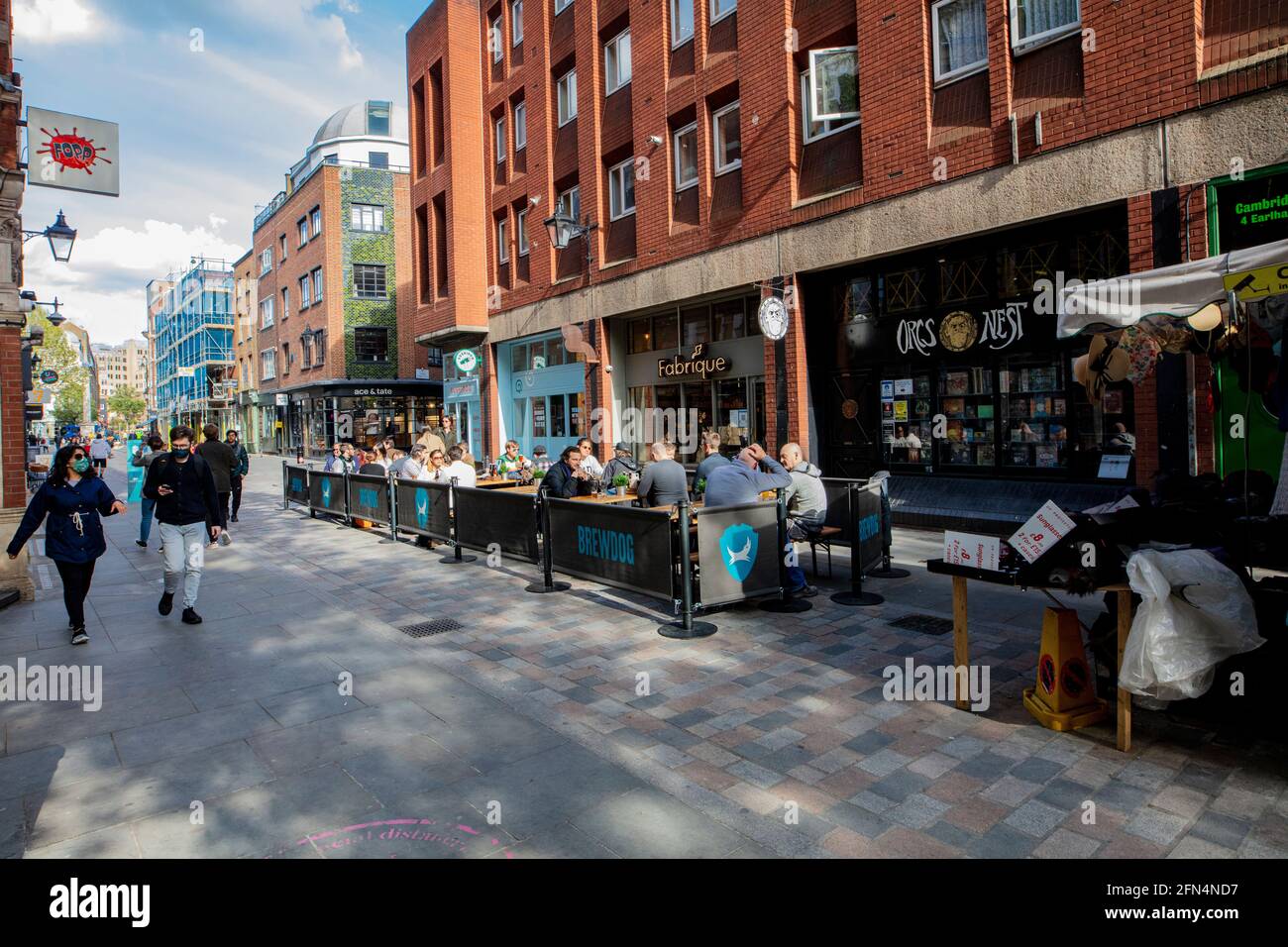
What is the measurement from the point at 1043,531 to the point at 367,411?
39196mm

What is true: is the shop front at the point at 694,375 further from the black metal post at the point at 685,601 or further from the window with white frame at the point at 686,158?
the black metal post at the point at 685,601

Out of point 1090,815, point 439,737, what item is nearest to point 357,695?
point 439,737

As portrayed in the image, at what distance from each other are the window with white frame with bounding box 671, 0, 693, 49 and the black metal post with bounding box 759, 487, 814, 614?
12.2 metres

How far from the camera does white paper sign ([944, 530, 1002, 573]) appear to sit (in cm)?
489

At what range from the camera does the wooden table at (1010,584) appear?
437 cm

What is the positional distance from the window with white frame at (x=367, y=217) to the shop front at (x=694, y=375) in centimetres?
2655

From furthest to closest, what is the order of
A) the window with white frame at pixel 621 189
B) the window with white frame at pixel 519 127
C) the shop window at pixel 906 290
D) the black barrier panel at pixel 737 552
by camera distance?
the window with white frame at pixel 519 127
the window with white frame at pixel 621 189
the shop window at pixel 906 290
the black barrier panel at pixel 737 552

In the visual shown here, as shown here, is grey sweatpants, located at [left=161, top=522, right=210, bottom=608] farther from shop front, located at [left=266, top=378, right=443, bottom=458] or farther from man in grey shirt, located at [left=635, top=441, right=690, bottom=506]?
shop front, located at [left=266, top=378, right=443, bottom=458]

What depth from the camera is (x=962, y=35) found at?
434 inches

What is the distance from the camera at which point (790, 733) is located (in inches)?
188

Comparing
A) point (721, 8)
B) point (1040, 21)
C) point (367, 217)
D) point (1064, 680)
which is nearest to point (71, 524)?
point (1064, 680)

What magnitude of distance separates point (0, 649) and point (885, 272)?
12.6 meters

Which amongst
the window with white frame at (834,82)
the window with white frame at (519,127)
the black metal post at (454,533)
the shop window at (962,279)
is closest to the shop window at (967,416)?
the shop window at (962,279)
